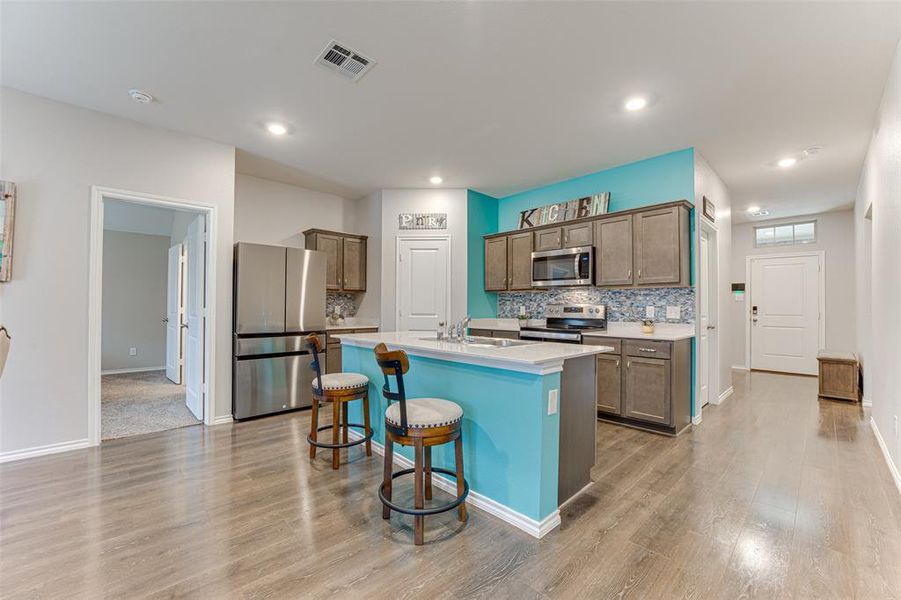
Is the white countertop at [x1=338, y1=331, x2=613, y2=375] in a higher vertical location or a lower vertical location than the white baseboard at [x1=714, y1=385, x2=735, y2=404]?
higher

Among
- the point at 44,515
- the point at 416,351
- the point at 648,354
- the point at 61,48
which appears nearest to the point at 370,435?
the point at 416,351

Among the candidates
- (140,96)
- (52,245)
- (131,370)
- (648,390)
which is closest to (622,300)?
(648,390)

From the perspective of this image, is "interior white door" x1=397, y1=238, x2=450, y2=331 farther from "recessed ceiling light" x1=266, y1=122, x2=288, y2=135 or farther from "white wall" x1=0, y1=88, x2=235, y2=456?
"white wall" x1=0, y1=88, x2=235, y2=456

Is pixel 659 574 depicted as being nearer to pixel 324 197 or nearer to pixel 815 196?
pixel 324 197

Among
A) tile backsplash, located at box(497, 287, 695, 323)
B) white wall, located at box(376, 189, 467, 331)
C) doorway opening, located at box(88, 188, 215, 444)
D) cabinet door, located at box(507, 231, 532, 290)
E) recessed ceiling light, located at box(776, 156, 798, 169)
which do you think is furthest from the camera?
white wall, located at box(376, 189, 467, 331)

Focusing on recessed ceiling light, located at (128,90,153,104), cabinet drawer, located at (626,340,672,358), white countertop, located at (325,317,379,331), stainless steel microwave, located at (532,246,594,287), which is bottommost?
cabinet drawer, located at (626,340,672,358)

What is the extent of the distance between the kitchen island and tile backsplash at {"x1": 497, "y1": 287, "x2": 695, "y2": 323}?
2.26 meters

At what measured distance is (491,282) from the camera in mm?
5480

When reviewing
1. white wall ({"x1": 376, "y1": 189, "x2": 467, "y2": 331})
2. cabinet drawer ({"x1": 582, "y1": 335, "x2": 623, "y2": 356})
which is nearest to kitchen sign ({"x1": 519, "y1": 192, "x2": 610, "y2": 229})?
white wall ({"x1": 376, "y1": 189, "x2": 467, "y2": 331})

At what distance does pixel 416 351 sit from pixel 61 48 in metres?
2.97

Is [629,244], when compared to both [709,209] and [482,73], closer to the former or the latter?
[709,209]

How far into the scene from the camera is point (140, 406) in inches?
172

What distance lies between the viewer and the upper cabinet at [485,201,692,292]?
12.3 feet

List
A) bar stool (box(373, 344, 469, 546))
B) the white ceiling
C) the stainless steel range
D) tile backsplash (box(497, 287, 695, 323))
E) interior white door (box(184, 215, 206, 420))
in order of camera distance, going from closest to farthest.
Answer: bar stool (box(373, 344, 469, 546)) → the white ceiling → interior white door (box(184, 215, 206, 420)) → tile backsplash (box(497, 287, 695, 323)) → the stainless steel range
